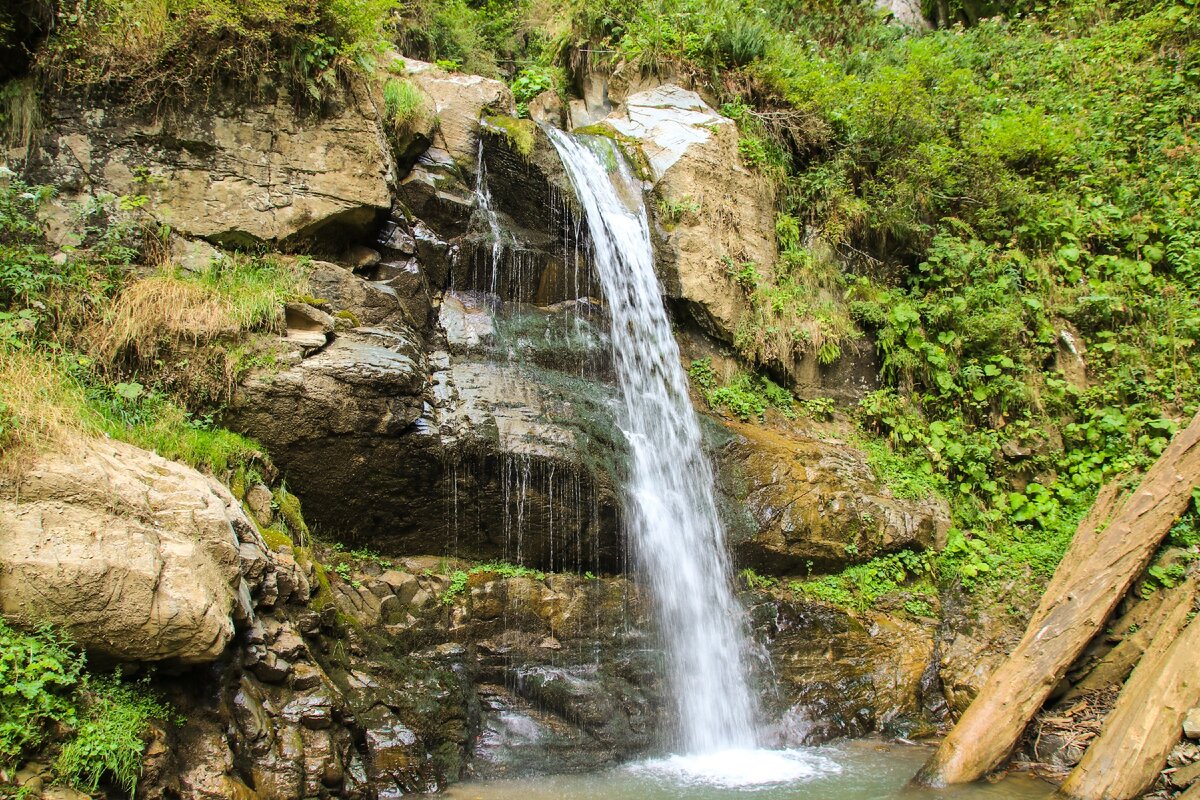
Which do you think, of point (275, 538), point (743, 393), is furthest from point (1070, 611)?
point (275, 538)

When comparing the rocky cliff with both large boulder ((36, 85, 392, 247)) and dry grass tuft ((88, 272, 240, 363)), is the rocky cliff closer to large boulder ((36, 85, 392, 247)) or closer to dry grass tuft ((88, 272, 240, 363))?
large boulder ((36, 85, 392, 247))

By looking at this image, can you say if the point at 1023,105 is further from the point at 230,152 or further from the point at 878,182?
the point at 230,152

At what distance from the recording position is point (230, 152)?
709 cm

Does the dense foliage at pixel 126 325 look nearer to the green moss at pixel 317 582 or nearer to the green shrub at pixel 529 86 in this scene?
the green moss at pixel 317 582

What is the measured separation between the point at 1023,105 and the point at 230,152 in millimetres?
12363

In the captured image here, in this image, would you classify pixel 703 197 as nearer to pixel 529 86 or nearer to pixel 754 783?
pixel 529 86

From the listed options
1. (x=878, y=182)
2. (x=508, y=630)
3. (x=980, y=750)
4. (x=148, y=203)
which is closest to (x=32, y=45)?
(x=148, y=203)

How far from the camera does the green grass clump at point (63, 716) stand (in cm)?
309

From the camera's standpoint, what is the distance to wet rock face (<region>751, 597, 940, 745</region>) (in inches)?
258

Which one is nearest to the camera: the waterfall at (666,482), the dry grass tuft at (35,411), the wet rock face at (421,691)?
Answer: the dry grass tuft at (35,411)

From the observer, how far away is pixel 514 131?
9.09 m

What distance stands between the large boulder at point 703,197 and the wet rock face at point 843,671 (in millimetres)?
4006

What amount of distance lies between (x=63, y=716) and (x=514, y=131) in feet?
25.4

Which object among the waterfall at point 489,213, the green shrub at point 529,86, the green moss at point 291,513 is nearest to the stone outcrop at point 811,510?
the waterfall at point 489,213
